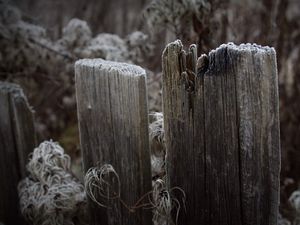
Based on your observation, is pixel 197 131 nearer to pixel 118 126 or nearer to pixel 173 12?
pixel 118 126

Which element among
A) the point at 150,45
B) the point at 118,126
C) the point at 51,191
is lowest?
the point at 51,191

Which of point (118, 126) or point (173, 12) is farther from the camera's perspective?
point (173, 12)

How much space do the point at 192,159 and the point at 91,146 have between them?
50 cm

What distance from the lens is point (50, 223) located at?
7.68 ft

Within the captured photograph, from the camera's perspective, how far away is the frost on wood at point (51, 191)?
2346 millimetres

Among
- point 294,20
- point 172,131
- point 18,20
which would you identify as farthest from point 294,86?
point 172,131

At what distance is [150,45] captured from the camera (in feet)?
12.0

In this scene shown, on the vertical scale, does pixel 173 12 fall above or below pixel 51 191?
above

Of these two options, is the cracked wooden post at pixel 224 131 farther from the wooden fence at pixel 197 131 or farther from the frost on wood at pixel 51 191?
→ the frost on wood at pixel 51 191

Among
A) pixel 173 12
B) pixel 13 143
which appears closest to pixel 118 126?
pixel 13 143

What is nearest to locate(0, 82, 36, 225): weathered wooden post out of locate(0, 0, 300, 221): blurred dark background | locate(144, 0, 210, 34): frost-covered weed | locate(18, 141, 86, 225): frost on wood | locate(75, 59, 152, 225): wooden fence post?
locate(18, 141, 86, 225): frost on wood

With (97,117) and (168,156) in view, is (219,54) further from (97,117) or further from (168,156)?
(97,117)

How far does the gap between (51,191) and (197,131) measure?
912 mm

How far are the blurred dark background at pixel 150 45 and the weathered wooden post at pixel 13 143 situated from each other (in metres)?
0.93
